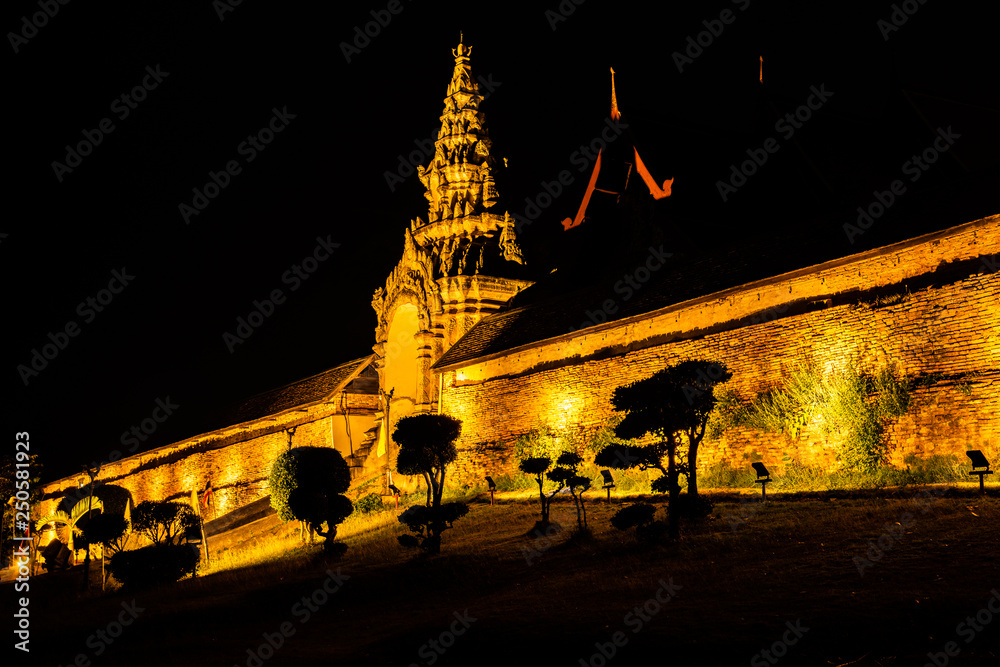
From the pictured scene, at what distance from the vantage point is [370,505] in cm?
2669

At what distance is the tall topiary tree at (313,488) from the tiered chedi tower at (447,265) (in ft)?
29.5

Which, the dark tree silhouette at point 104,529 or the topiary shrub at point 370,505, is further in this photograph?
the topiary shrub at point 370,505

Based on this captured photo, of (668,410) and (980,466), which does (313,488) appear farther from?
(980,466)

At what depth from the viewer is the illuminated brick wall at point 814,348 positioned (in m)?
16.5

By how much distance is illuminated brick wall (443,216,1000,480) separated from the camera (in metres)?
16.5

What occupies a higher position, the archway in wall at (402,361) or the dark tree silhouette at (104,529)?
the archway in wall at (402,361)

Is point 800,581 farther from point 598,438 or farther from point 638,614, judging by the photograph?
point 598,438

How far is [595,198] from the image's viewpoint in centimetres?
3594

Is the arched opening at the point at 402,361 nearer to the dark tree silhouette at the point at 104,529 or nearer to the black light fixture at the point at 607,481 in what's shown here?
the dark tree silhouette at the point at 104,529

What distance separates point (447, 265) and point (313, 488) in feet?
46.8

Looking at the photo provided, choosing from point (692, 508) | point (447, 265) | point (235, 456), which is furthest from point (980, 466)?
point (235, 456)

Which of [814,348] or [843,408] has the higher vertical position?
[814,348]

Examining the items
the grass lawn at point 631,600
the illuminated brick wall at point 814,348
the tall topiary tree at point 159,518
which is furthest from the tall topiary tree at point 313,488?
the illuminated brick wall at point 814,348

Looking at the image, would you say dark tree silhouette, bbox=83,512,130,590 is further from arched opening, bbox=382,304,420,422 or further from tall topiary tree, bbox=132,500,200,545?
arched opening, bbox=382,304,420,422
